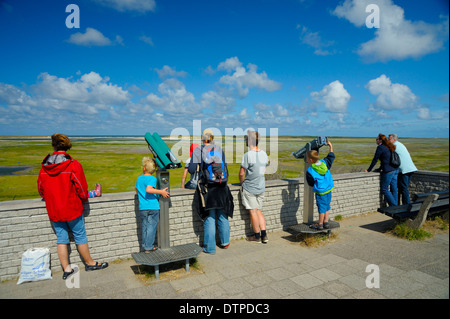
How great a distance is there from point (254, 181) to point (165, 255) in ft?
6.86

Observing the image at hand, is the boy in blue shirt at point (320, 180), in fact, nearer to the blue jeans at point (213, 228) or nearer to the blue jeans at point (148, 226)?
the blue jeans at point (213, 228)

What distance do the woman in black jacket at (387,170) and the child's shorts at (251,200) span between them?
140 inches

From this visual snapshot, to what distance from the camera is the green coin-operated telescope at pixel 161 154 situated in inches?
173

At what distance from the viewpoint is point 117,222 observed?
4.69m

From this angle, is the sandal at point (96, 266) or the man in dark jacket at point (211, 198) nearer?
the sandal at point (96, 266)

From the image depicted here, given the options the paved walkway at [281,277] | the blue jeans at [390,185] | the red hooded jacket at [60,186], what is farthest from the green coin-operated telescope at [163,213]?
the blue jeans at [390,185]

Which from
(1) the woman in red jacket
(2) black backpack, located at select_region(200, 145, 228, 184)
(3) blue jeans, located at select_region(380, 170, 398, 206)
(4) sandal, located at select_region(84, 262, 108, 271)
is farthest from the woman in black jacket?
(1) the woman in red jacket

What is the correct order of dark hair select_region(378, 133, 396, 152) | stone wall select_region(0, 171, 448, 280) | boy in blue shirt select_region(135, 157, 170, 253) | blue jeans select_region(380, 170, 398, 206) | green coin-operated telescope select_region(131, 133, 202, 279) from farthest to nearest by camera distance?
blue jeans select_region(380, 170, 398, 206) < dark hair select_region(378, 133, 396, 152) < boy in blue shirt select_region(135, 157, 170, 253) < green coin-operated telescope select_region(131, 133, 202, 279) < stone wall select_region(0, 171, 448, 280)

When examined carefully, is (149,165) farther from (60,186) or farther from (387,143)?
(387,143)

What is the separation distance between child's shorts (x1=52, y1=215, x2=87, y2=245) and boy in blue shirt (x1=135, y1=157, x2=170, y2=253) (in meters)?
0.85

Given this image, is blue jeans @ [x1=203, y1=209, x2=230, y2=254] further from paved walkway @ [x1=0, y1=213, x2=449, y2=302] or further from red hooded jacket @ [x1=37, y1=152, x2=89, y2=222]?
red hooded jacket @ [x1=37, y1=152, x2=89, y2=222]

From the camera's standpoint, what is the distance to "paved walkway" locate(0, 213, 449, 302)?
12.3 ft
